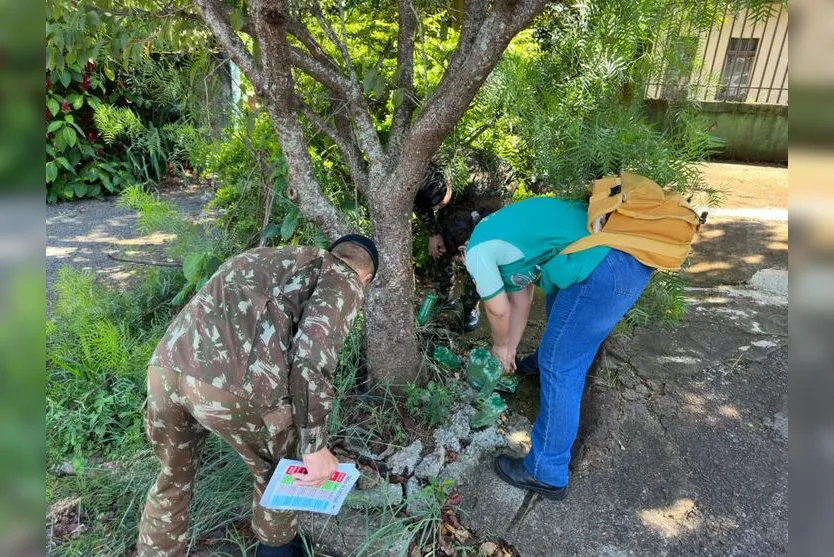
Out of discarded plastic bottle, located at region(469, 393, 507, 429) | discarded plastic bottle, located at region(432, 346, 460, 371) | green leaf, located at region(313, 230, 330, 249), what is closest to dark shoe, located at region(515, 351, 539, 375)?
discarded plastic bottle, located at region(432, 346, 460, 371)

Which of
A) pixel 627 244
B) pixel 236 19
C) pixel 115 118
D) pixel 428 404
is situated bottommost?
pixel 428 404

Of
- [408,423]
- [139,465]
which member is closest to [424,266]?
[408,423]

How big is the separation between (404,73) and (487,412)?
177 cm

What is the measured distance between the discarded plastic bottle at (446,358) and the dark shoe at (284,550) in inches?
48.6

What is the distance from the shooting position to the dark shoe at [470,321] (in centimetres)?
364

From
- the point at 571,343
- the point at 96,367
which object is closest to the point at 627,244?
the point at 571,343

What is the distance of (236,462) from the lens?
7.93ft

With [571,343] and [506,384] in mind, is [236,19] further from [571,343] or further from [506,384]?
[506,384]

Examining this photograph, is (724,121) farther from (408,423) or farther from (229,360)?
(229,360)

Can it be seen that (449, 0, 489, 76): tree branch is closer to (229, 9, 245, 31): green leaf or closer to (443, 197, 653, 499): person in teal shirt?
(443, 197, 653, 499): person in teal shirt

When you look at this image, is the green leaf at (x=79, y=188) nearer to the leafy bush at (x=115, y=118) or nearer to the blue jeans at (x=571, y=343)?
the leafy bush at (x=115, y=118)

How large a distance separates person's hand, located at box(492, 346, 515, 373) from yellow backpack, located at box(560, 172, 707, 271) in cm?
62

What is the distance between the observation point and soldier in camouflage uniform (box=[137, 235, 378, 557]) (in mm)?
1715

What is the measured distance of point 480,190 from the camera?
3424 mm
